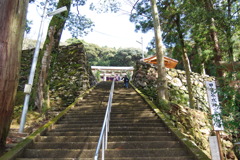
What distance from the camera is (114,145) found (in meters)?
3.92

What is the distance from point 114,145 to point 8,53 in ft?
9.36

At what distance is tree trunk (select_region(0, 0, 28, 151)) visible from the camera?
2929 millimetres

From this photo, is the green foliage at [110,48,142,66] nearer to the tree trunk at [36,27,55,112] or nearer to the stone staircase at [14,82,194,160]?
the tree trunk at [36,27,55,112]

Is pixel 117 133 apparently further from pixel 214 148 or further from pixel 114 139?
pixel 214 148

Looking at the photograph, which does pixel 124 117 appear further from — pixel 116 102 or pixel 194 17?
pixel 194 17

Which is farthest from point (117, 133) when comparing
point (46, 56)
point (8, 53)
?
point (46, 56)

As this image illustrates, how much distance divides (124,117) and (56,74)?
6.69 m

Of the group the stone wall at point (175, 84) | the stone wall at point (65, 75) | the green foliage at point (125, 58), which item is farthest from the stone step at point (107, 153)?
the green foliage at point (125, 58)

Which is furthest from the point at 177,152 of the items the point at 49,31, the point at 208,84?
the point at 49,31

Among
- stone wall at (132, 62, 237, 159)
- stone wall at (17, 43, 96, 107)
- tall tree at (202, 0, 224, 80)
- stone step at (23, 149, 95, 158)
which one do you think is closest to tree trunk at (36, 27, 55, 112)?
stone wall at (17, 43, 96, 107)

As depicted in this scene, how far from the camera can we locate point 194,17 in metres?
6.57

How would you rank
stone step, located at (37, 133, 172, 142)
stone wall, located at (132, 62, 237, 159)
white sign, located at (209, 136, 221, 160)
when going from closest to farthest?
white sign, located at (209, 136, 221, 160) < stone step, located at (37, 133, 172, 142) < stone wall, located at (132, 62, 237, 159)

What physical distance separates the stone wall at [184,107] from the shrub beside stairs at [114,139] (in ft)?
3.65

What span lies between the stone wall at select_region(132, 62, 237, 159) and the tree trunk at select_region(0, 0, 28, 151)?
4178 mm
